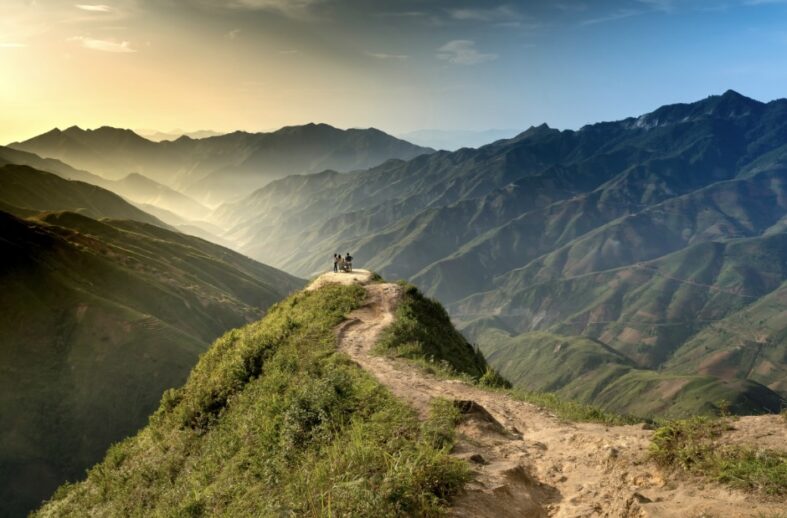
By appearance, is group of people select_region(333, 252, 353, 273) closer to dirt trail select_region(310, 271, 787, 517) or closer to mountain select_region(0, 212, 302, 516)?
dirt trail select_region(310, 271, 787, 517)

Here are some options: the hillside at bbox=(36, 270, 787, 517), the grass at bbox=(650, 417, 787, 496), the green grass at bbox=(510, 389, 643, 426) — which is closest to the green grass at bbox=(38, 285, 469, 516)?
the hillside at bbox=(36, 270, 787, 517)

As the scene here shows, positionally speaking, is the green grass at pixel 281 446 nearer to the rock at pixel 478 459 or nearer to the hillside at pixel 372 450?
the hillside at pixel 372 450

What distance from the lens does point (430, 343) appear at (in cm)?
3042

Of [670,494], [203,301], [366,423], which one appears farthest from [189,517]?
[203,301]

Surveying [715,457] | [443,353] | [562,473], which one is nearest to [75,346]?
[443,353]

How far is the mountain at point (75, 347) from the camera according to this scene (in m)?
85.5

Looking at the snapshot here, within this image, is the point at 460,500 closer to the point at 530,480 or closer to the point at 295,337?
the point at 530,480

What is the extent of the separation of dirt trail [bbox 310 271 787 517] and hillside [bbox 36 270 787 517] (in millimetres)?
43

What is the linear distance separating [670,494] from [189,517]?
13140mm

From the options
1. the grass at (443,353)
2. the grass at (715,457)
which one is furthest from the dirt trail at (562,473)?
the grass at (443,353)

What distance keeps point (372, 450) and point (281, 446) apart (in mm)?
5408

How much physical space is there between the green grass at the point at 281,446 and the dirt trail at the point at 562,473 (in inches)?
31.3

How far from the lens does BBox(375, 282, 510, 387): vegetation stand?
25.6m

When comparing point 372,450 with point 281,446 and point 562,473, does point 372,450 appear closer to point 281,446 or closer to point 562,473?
point 562,473
